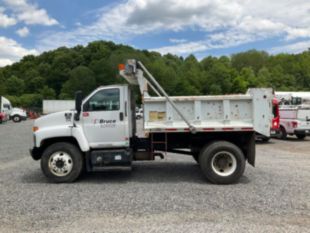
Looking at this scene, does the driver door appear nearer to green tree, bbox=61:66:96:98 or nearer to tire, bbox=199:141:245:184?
tire, bbox=199:141:245:184

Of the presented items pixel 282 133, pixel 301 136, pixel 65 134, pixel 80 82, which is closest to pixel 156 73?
pixel 80 82

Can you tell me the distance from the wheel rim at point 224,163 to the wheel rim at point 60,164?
3.43 meters

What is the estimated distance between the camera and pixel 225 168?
780 cm

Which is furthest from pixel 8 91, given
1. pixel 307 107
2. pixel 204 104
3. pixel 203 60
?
pixel 204 104

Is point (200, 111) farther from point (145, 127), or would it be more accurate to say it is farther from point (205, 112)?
point (145, 127)

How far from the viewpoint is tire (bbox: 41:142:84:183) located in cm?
778

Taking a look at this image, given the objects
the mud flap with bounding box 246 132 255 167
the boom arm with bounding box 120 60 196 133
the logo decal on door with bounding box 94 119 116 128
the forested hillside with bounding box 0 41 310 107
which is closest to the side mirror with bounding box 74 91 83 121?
the logo decal on door with bounding box 94 119 116 128

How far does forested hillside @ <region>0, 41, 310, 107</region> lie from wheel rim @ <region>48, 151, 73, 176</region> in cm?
7120

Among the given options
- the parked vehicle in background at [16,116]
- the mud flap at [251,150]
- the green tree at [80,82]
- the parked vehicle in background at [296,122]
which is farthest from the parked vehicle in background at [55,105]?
the mud flap at [251,150]

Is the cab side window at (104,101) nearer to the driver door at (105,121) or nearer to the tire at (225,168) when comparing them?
the driver door at (105,121)

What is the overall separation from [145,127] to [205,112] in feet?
4.88

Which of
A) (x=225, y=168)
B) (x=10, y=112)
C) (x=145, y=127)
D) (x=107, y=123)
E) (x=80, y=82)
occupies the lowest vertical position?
(x=225, y=168)

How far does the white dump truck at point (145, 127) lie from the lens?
25.3 ft

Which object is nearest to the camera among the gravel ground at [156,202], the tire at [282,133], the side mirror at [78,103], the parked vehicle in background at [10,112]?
the gravel ground at [156,202]
